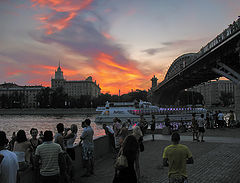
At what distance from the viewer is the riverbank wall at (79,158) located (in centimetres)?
577

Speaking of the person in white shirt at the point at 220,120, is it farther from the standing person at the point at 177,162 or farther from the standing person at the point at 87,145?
the standing person at the point at 177,162

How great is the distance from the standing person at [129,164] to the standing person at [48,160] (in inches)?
58.0

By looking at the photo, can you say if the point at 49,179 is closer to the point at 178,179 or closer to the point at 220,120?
the point at 178,179

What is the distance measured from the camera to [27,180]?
581 centimetres

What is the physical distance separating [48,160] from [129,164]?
180 centimetres

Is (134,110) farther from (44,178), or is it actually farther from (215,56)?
(44,178)

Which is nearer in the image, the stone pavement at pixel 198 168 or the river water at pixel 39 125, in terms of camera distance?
the stone pavement at pixel 198 168

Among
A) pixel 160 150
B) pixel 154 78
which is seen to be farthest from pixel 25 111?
pixel 160 150

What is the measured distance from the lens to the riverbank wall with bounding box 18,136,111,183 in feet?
18.9

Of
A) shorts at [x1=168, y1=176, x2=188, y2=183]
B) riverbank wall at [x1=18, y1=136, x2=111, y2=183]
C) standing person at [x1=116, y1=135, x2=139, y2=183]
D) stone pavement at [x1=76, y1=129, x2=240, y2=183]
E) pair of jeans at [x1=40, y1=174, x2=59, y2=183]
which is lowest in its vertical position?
stone pavement at [x1=76, y1=129, x2=240, y2=183]

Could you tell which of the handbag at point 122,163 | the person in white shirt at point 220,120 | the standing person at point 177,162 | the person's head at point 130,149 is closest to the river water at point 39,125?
the person in white shirt at point 220,120

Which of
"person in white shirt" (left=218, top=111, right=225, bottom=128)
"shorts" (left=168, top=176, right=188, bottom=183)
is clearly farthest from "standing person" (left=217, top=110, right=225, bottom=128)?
"shorts" (left=168, top=176, right=188, bottom=183)

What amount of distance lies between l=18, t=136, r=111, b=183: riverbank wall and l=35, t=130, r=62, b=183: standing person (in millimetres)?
688

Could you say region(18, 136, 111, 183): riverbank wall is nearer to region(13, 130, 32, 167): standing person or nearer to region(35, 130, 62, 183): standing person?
region(13, 130, 32, 167): standing person
